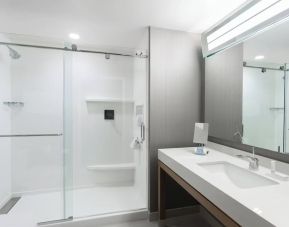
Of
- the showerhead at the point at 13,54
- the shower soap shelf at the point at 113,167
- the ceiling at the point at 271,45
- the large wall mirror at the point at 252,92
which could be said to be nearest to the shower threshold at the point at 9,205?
the shower soap shelf at the point at 113,167

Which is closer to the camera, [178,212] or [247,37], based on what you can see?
[247,37]

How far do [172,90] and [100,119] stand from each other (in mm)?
1359

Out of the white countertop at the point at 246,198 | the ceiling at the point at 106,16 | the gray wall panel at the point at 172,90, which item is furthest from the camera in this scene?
the gray wall panel at the point at 172,90

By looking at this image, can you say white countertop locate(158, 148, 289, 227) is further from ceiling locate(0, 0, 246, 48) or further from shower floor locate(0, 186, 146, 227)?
ceiling locate(0, 0, 246, 48)

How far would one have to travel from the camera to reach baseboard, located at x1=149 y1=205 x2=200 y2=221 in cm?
209

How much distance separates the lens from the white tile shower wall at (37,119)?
2.53 meters

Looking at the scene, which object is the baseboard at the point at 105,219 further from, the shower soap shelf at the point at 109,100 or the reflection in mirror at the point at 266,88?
the shower soap shelf at the point at 109,100

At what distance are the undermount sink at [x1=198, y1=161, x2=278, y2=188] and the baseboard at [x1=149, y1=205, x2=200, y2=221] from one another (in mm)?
894

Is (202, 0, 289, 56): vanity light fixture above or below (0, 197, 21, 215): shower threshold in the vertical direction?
above

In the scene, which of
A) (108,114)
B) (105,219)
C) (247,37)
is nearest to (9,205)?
(105,219)

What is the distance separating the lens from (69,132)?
8.29 ft

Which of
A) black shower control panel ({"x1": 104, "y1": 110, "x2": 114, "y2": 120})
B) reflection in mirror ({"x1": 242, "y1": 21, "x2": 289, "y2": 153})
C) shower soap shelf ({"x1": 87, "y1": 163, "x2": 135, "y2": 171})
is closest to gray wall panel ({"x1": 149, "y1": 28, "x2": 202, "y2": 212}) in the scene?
reflection in mirror ({"x1": 242, "y1": 21, "x2": 289, "y2": 153})

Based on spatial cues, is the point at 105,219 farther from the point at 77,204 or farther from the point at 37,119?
the point at 37,119

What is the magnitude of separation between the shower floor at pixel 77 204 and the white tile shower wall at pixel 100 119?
23 centimetres
